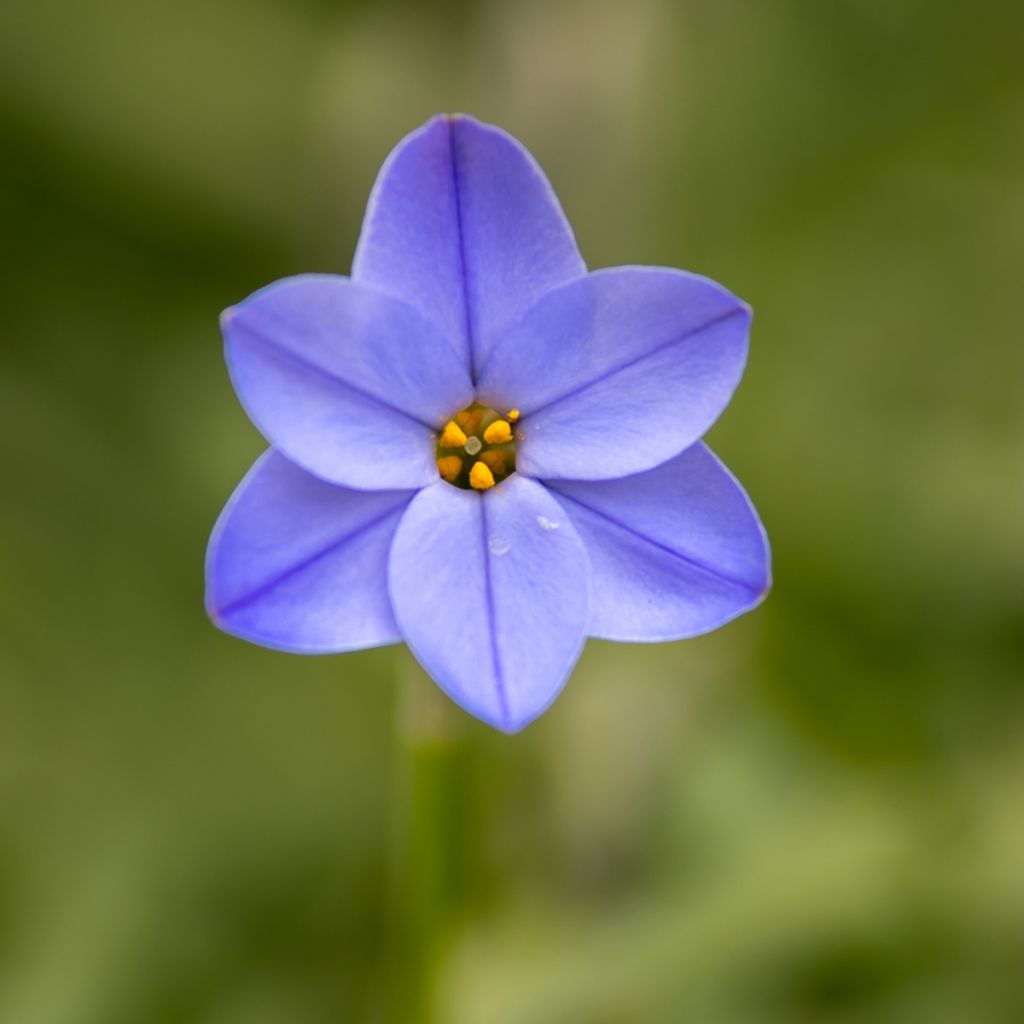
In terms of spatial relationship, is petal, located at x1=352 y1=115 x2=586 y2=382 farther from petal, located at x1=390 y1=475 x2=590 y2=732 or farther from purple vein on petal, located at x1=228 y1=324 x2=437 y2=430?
petal, located at x1=390 y1=475 x2=590 y2=732

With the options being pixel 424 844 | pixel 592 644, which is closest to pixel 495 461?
pixel 424 844

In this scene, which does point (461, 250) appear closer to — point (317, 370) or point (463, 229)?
point (463, 229)

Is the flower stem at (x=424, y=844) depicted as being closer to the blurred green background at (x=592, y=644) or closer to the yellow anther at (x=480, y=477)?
the blurred green background at (x=592, y=644)

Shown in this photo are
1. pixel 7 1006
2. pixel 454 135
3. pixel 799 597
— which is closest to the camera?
pixel 454 135

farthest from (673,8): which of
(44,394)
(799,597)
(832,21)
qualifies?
(44,394)

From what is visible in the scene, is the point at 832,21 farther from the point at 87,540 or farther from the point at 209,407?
the point at 87,540
